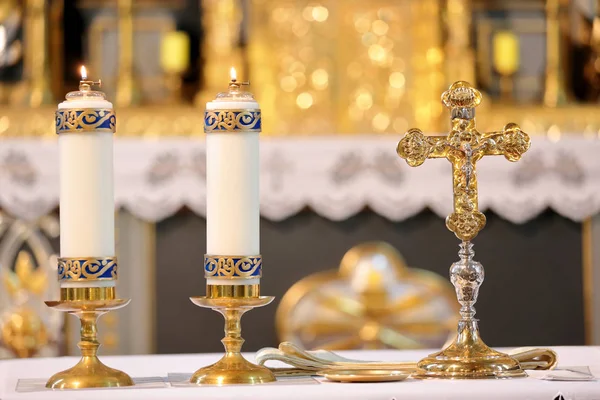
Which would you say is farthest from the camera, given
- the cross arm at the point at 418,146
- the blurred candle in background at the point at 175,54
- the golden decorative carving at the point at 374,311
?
the blurred candle in background at the point at 175,54

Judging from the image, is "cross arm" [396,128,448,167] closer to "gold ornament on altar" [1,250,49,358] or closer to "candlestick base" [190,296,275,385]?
"candlestick base" [190,296,275,385]

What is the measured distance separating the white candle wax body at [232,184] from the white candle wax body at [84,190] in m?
0.11

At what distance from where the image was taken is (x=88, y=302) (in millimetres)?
1282

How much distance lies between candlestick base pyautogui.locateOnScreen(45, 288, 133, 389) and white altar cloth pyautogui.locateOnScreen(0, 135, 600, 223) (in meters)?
2.61

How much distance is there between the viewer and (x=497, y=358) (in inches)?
52.5

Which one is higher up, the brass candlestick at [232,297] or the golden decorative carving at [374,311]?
the brass candlestick at [232,297]

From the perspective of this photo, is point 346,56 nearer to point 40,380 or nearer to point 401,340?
point 401,340

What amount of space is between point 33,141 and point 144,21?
119 centimetres

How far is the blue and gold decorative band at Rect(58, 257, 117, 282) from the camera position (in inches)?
50.4

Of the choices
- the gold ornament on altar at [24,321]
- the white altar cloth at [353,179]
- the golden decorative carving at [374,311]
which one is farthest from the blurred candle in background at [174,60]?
the golden decorative carving at [374,311]

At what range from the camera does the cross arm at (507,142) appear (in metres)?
1.38

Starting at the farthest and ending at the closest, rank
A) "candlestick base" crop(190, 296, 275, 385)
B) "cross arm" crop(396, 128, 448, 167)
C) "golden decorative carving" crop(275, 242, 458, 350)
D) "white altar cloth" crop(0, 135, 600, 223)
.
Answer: "white altar cloth" crop(0, 135, 600, 223) → "golden decorative carving" crop(275, 242, 458, 350) → "cross arm" crop(396, 128, 448, 167) → "candlestick base" crop(190, 296, 275, 385)

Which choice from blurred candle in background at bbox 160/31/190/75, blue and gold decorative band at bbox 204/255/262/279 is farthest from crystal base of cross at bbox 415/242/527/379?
blurred candle in background at bbox 160/31/190/75

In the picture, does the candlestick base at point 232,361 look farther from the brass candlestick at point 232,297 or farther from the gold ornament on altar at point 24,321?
the gold ornament on altar at point 24,321
